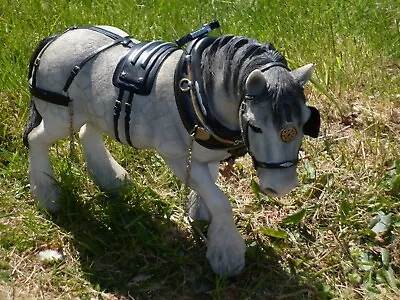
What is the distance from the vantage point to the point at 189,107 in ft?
6.88

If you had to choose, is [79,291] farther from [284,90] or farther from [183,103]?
[284,90]

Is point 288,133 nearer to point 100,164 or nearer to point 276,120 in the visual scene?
point 276,120

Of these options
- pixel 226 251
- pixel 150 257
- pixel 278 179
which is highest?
pixel 278 179

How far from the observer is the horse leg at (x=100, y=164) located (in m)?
2.79

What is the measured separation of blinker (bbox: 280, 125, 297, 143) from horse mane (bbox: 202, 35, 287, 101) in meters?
0.18

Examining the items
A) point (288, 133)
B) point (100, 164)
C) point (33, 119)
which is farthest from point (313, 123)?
point (33, 119)

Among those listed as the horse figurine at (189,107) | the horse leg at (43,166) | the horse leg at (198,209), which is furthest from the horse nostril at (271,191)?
the horse leg at (43,166)

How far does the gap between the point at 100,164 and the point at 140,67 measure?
0.70 m

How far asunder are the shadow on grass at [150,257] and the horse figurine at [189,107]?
0.30 feet

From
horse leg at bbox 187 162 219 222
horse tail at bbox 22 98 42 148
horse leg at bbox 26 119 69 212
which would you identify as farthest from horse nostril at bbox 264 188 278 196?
horse tail at bbox 22 98 42 148

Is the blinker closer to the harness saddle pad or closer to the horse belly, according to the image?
the harness saddle pad

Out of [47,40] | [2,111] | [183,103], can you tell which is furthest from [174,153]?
[2,111]

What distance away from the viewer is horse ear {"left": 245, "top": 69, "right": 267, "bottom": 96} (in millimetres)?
1829

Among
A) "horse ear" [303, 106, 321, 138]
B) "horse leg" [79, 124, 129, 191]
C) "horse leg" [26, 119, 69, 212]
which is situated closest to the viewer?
"horse ear" [303, 106, 321, 138]
